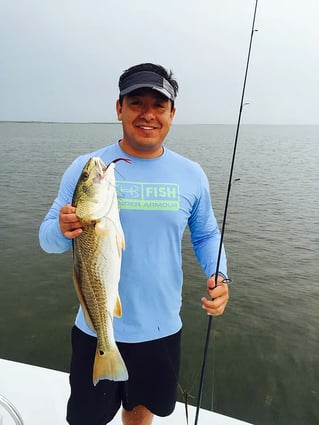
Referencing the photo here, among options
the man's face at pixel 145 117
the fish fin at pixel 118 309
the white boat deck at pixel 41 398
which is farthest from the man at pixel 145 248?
the white boat deck at pixel 41 398

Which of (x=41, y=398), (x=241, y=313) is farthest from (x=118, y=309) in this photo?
(x=241, y=313)

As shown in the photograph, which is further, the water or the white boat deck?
the water

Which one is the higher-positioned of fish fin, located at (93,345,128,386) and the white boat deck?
fish fin, located at (93,345,128,386)

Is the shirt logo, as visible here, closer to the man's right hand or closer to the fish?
the fish

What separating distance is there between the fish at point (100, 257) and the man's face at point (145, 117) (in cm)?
37

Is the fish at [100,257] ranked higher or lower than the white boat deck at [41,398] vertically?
higher

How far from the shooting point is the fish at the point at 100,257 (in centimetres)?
185

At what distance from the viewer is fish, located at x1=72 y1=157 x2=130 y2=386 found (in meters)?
1.85

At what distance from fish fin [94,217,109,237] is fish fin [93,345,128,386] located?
0.71 meters

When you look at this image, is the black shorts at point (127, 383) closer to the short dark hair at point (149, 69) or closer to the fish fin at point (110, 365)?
the fish fin at point (110, 365)

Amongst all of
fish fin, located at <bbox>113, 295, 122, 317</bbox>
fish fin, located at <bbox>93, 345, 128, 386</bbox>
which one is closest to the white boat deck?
fish fin, located at <bbox>93, 345, 128, 386</bbox>

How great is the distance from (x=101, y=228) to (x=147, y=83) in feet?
3.01

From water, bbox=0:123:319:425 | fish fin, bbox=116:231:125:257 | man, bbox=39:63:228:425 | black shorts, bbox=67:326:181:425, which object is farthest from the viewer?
water, bbox=0:123:319:425

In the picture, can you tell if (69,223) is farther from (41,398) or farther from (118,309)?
(41,398)
